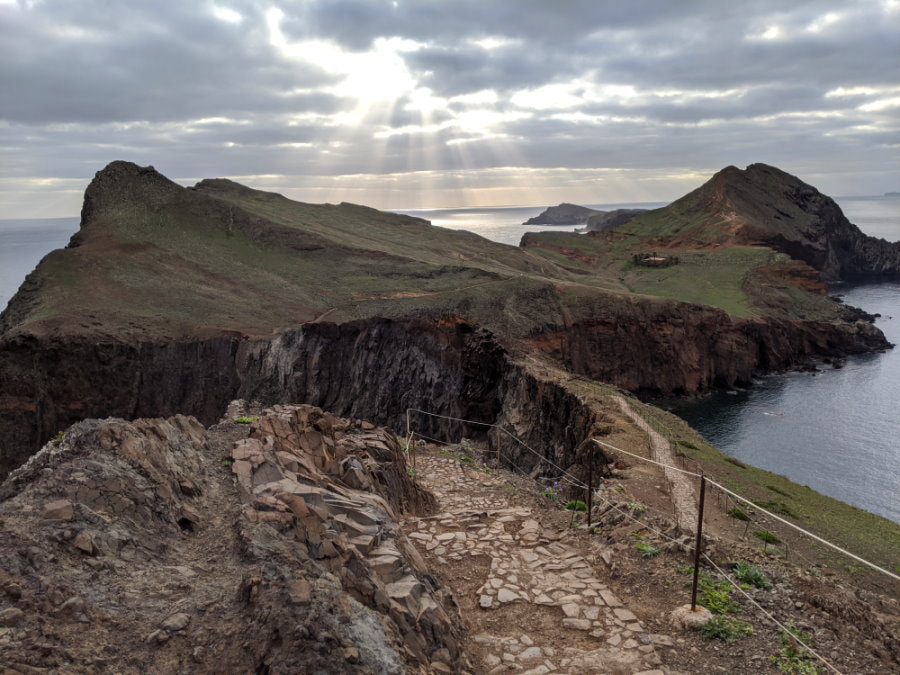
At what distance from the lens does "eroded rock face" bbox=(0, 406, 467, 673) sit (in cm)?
639

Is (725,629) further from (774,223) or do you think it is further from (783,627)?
(774,223)

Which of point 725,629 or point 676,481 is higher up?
point 725,629

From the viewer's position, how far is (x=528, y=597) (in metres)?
11.2

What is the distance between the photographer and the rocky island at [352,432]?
7.23 metres

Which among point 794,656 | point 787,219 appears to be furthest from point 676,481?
point 787,219

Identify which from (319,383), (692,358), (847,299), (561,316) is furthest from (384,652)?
(847,299)

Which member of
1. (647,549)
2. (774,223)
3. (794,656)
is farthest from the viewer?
(774,223)

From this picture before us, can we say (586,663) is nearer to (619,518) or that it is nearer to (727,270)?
(619,518)

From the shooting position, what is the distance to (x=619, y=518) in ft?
47.2

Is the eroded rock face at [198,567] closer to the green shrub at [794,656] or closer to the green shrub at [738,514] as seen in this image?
the green shrub at [794,656]

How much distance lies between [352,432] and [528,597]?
9.54 meters

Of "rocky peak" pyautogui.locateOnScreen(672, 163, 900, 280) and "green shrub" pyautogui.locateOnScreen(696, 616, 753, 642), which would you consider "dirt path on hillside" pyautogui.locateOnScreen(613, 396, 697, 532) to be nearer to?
"green shrub" pyautogui.locateOnScreen(696, 616, 753, 642)

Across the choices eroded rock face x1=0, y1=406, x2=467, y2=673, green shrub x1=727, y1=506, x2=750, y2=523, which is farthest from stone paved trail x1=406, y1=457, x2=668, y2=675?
green shrub x1=727, y1=506, x2=750, y2=523

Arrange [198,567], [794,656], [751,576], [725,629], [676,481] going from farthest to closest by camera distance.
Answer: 1. [676,481]
2. [751,576]
3. [725,629]
4. [794,656]
5. [198,567]
